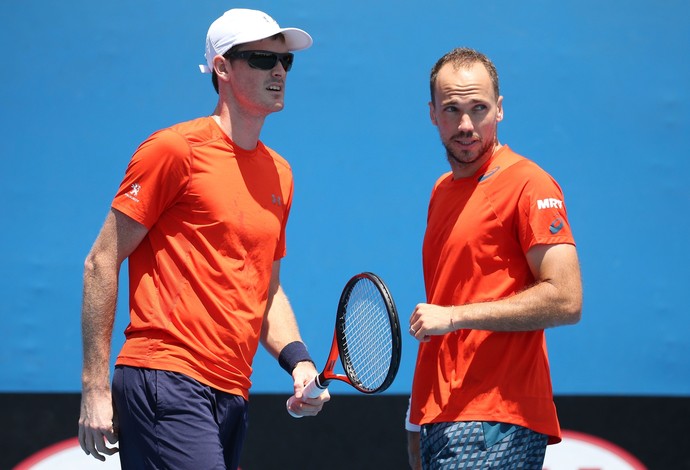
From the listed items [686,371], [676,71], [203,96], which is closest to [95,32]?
[203,96]

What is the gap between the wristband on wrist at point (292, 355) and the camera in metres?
2.84

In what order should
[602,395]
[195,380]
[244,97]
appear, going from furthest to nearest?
[602,395]
[244,97]
[195,380]

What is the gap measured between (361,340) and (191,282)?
499mm

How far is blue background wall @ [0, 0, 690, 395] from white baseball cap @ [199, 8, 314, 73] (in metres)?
1.19

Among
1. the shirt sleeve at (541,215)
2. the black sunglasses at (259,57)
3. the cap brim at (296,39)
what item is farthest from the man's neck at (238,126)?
the shirt sleeve at (541,215)

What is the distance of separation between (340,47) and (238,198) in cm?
156

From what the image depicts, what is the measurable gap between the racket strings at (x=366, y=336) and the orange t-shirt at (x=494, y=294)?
4.9 inches

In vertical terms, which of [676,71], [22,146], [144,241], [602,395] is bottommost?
[602,395]

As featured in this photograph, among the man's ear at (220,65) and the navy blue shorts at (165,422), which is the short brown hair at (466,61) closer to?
the man's ear at (220,65)

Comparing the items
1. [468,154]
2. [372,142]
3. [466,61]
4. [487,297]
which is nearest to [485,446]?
[487,297]

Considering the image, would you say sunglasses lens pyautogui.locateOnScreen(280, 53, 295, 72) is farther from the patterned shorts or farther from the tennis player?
the patterned shorts

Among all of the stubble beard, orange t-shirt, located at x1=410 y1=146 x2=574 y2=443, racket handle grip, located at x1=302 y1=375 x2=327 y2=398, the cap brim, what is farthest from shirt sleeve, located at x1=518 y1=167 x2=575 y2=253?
the cap brim

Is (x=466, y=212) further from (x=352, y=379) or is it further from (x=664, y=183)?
(x=664, y=183)

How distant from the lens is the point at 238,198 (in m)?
2.68
